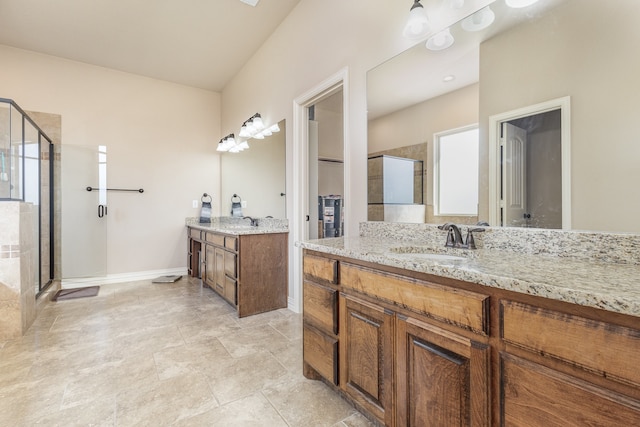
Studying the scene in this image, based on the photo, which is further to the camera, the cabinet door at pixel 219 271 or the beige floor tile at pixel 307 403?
the cabinet door at pixel 219 271

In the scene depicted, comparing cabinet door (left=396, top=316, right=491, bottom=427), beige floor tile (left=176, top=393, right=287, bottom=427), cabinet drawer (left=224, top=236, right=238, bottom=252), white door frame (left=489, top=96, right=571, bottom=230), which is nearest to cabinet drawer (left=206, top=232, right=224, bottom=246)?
cabinet drawer (left=224, top=236, right=238, bottom=252)

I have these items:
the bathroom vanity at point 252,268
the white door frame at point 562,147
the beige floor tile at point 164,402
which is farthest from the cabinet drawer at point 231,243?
the white door frame at point 562,147

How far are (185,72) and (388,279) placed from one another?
172 inches

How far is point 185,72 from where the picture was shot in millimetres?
4246

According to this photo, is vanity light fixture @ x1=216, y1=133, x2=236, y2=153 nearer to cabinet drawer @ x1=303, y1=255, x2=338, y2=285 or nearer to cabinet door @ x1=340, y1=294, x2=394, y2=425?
cabinet drawer @ x1=303, y1=255, x2=338, y2=285

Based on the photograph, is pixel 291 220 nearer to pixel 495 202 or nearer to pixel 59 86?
pixel 495 202

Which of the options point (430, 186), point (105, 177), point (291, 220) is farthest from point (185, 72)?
point (430, 186)

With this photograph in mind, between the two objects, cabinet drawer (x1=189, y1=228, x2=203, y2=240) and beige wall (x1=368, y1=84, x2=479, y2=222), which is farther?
cabinet drawer (x1=189, y1=228, x2=203, y2=240)

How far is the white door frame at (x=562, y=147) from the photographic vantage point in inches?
48.1

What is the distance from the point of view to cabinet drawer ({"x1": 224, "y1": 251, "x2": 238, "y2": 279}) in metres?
2.82

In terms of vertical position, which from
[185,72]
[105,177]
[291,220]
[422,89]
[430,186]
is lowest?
[291,220]

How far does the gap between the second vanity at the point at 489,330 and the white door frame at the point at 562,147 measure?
0.11m

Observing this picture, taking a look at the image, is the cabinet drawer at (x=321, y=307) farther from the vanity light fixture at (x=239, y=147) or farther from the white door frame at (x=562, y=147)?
the vanity light fixture at (x=239, y=147)

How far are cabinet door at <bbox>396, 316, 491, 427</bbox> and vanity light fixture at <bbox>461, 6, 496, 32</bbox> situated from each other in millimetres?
1463
